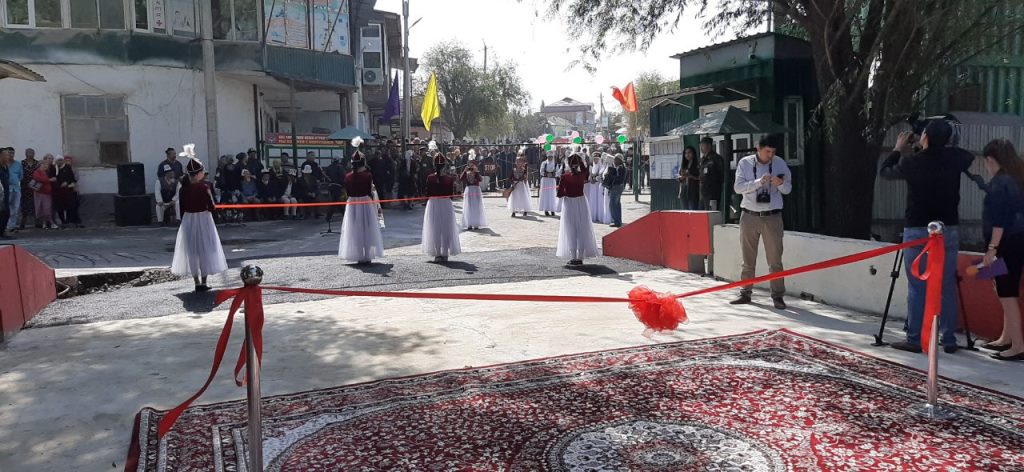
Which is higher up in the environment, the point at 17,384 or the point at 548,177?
the point at 548,177

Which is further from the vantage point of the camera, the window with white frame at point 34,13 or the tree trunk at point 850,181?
the window with white frame at point 34,13

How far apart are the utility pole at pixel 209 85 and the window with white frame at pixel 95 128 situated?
6.62 ft

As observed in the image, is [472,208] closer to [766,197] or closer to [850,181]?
[850,181]

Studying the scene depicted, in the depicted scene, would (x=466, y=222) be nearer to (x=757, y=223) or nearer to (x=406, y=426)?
(x=757, y=223)

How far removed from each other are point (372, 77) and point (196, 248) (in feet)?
95.4

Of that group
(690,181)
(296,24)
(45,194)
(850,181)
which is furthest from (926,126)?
(296,24)

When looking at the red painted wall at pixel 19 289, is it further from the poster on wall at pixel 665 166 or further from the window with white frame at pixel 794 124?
the poster on wall at pixel 665 166

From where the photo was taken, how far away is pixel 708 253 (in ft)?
34.9

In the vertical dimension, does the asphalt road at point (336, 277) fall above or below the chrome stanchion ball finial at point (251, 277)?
below

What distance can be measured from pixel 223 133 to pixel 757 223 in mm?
17716

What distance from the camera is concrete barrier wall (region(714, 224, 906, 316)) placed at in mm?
7918

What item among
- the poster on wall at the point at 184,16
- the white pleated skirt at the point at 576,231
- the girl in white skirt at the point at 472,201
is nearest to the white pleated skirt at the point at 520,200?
the girl in white skirt at the point at 472,201

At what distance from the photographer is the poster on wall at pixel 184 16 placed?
842 inches

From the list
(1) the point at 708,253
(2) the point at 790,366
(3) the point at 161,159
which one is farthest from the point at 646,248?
(3) the point at 161,159
